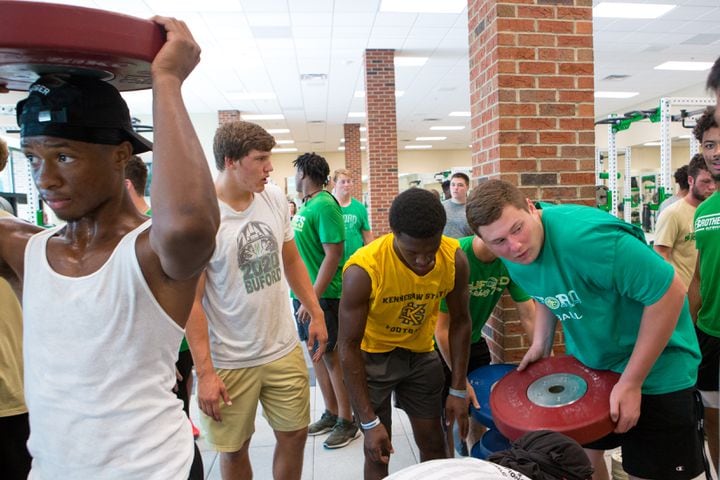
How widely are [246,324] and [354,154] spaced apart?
1379 cm

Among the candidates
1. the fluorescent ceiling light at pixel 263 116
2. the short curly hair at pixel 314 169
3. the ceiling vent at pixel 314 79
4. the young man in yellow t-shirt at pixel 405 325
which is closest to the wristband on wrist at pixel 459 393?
the young man in yellow t-shirt at pixel 405 325

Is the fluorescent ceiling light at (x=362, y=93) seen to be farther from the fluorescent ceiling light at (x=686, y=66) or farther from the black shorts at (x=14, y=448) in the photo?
the black shorts at (x=14, y=448)

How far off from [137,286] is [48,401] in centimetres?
31

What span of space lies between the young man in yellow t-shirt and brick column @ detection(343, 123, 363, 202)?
41.5 feet

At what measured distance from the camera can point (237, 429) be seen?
2084 millimetres

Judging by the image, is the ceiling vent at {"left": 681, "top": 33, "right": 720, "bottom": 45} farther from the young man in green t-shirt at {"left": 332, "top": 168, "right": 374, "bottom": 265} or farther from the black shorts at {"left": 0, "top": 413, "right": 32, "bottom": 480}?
the black shorts at {"left": 0, "top": 413, "right": 32, "bottom": 480}

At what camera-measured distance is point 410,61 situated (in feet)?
31.3

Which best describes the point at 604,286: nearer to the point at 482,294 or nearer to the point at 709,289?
the point at 482,294

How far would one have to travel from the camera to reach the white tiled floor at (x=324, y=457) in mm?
2910

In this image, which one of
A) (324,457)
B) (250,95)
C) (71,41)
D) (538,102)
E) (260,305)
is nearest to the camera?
(71,41)

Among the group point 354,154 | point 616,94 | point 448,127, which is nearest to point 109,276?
point 616,94

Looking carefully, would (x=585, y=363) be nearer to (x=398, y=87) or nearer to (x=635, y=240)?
(x=635, y=240)

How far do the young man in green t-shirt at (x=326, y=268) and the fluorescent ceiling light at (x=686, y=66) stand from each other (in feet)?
31.7

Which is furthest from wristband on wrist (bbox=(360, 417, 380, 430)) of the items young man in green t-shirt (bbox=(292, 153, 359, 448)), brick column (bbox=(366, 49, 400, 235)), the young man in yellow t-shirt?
brick column (bbox=(366, 49, 400, 235))
